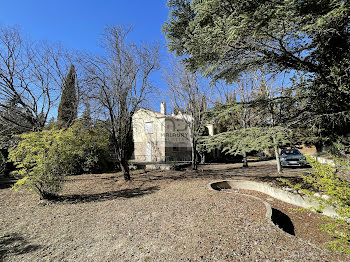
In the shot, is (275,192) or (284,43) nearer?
(284,43)

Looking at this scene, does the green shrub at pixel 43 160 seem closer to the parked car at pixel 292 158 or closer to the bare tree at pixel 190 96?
the bare tree at pixel 190 96

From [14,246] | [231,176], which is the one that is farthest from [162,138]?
[14,246]

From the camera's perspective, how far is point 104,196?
758cm

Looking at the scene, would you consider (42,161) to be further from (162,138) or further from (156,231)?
(162,138)

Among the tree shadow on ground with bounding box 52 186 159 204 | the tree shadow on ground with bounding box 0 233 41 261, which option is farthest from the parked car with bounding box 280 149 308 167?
the tree shadow on ground with bounding box 0 233 41 261

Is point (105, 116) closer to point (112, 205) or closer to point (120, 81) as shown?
point (120, 81)

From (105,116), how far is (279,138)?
881 cm

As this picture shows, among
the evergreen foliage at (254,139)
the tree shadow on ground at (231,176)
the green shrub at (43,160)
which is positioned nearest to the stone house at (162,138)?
the tree shadow on ground at (231,176)

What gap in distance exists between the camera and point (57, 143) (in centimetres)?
665

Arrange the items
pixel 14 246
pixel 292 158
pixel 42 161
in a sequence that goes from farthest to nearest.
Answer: pixel 292 158 → pixel 42 161 → pixel 14 246

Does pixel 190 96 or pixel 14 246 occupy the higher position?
pixel 190 96

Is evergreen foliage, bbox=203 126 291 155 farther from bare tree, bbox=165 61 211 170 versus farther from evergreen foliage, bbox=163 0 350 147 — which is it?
bare tree, bbox=165 61 211 170

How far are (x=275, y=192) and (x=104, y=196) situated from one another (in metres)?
7.37

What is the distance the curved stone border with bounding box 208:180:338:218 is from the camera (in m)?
5.57
